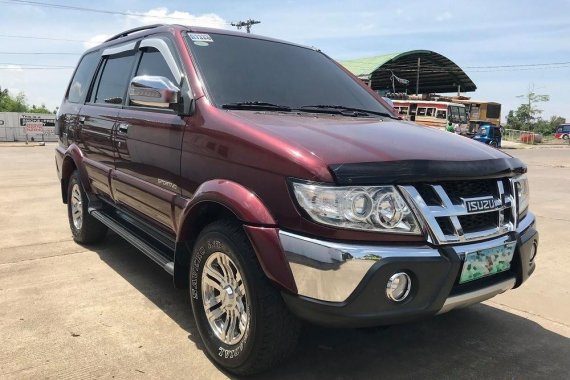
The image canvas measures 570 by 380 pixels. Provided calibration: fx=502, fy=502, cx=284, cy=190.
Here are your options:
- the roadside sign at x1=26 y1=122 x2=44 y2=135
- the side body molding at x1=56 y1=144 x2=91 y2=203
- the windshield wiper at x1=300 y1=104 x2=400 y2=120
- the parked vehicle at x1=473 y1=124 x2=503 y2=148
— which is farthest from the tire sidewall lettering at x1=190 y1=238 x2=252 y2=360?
the parked vehicle at x1=473 y1=124 x2=503 y2=148

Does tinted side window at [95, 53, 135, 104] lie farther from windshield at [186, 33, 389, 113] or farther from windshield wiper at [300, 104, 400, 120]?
windshield wiper at [300, 104, 400, 120]

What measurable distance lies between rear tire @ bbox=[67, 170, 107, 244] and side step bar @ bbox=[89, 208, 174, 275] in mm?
356

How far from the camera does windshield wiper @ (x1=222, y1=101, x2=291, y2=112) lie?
3.02 m

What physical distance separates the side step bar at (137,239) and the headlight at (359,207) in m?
1.31

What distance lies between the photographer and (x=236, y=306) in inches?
104

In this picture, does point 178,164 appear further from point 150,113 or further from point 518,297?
point 518,297

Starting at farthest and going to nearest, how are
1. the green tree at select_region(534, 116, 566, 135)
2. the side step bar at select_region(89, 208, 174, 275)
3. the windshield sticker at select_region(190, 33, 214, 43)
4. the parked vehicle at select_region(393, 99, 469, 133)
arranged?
1. the green tree at select_region(534, 116, 566, 135)
2. the parked vehicle at select_region(393, 99, 469, 133)
3. the windshield sticker at select_region(190, 33, 214, 43)
4. the side step bar at select_region(89, 208, 174, 275)

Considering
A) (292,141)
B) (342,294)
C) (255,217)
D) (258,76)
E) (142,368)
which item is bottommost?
(142,368)

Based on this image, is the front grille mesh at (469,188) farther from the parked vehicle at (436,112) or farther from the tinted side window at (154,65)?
the parked vehicle at (436,112)

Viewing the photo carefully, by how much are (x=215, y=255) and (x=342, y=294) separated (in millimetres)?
834

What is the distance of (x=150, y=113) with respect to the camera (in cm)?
349

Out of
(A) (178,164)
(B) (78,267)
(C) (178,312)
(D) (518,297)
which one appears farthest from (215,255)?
(D) (518,297)

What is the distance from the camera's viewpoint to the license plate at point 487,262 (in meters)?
2.39

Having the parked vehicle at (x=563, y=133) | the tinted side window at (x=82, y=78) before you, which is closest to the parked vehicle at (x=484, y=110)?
the parked vehicle at (x=563, y=133)
